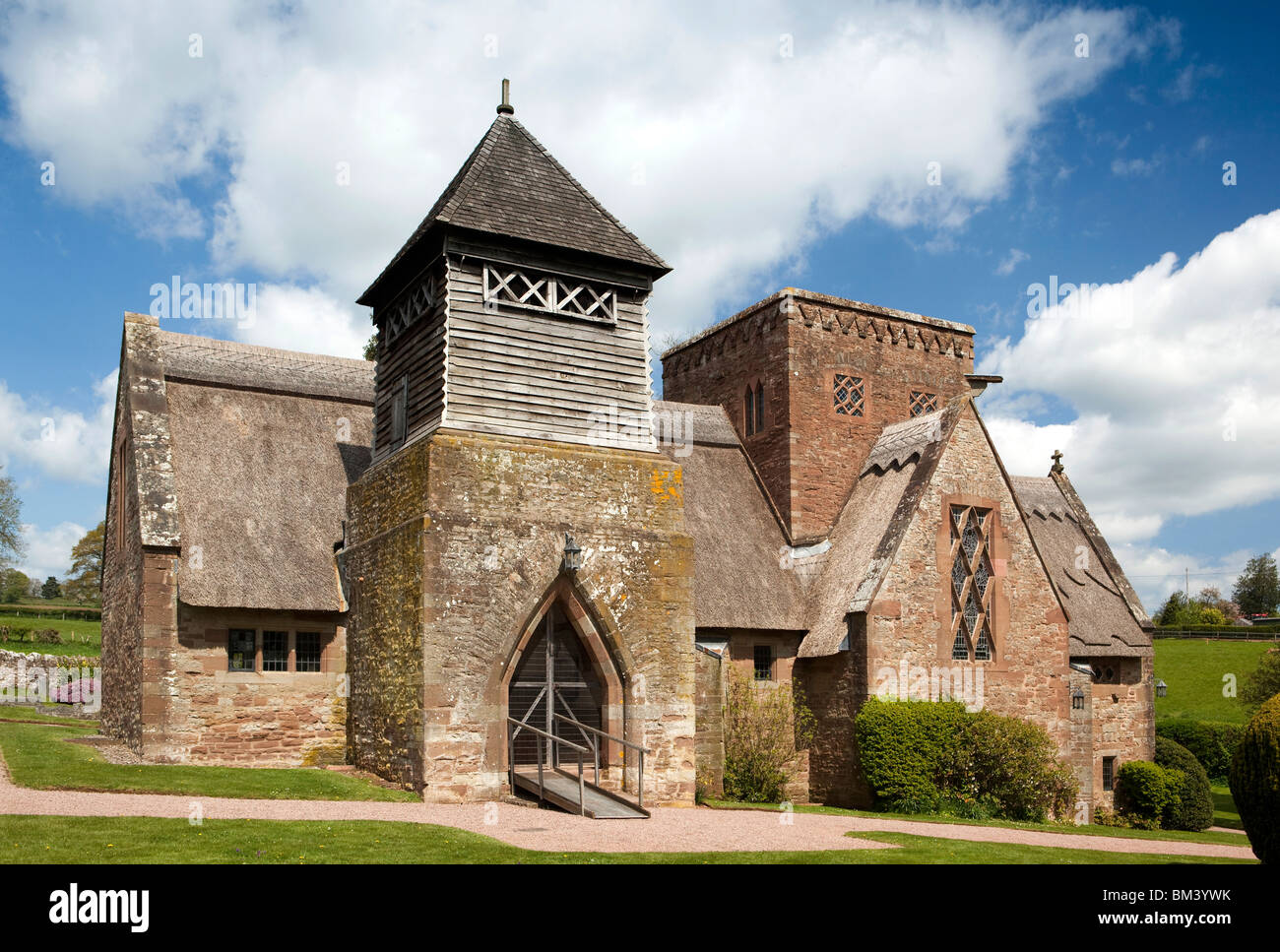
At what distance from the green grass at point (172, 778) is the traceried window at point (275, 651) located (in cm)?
231

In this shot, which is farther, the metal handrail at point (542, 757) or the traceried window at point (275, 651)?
the traceried window at point (275, 651)

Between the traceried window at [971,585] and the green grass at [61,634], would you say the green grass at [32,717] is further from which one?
the traceried window at [971,585]

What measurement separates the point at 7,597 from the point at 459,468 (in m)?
94.8

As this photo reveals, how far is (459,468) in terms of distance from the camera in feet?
58.7

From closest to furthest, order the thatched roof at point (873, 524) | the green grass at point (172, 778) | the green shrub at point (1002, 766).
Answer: the green grass at point (172, 778) → the green shrub at point (1002, 766) → the thatched roof at point (873, 524)

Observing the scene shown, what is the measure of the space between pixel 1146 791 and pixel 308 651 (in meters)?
21.5

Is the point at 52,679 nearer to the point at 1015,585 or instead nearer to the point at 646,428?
the point at 646,428

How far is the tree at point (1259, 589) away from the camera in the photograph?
353ft

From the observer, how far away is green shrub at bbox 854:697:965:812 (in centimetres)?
2170

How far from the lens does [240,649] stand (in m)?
20.5

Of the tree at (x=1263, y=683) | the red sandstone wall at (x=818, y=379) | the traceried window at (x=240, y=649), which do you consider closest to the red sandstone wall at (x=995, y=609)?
the red sandstone wall at (x=818, y=379)

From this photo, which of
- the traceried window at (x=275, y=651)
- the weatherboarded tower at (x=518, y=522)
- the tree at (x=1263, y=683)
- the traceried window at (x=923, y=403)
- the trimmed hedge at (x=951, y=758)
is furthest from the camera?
the tree at (x=1263, y=683)

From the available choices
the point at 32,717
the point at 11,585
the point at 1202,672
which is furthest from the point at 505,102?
the point at 11,585
